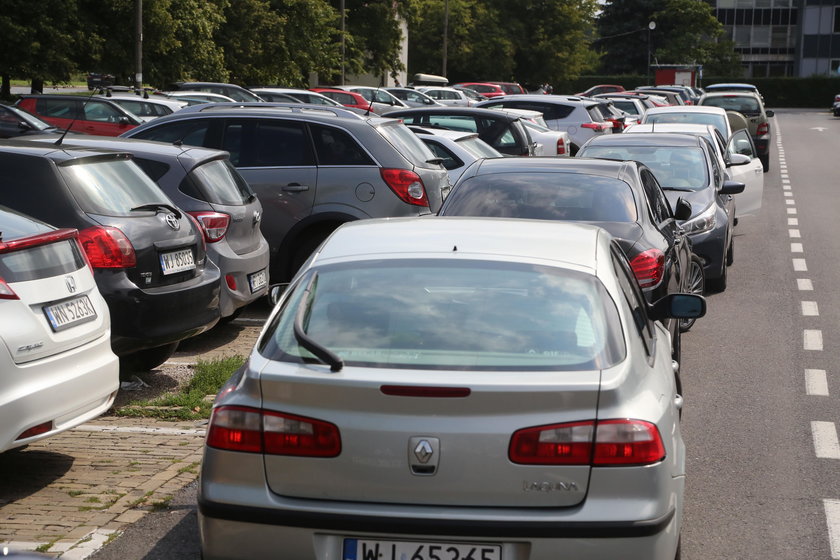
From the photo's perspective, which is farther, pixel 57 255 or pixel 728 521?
pixel 57 255

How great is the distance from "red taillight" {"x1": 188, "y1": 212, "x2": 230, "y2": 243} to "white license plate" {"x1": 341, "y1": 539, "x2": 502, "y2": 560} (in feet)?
19.8

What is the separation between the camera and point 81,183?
302 inches

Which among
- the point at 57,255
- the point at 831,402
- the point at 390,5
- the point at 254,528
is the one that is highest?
the point at 390,5

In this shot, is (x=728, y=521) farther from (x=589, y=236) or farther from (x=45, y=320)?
(x=45, y=320)

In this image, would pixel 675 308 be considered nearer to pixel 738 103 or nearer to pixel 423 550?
pixel 423 550

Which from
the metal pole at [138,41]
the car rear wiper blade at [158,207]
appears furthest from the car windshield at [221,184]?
the metal pole at [138,41]

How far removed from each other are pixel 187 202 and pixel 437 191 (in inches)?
118

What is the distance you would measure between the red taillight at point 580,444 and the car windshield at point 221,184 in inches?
248

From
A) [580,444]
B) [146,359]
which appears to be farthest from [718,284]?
[580,444]

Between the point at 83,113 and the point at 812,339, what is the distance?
59.9 ft

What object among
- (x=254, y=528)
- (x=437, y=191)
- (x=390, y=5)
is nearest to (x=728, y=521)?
(x=254, y=528)

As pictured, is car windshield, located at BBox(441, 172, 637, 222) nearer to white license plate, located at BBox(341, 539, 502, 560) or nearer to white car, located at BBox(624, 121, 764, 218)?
white license plate, located at BBox(341, 539, 502, 560)

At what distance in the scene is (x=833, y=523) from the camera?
5.80 m

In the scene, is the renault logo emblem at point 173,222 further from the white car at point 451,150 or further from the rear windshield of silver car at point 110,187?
the white car at point 451,150
